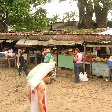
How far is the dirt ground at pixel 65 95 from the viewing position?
11383mm

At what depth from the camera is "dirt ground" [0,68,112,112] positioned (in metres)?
11.4

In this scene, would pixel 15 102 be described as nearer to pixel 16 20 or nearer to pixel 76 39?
pixel 76 39

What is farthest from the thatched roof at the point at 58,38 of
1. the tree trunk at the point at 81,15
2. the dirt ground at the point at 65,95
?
the tree trunk at the point at 81,15

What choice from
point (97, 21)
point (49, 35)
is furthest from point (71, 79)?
point (97, 21)

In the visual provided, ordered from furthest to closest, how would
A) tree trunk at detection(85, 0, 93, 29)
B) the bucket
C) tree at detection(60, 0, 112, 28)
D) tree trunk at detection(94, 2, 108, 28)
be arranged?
tree trunk at detection(94, 2, 108, 28), tree trunk at detection(85, 0, 93, 29), tree at detection(60, 0, 112, 28), the bucket

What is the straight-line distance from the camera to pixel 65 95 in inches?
530

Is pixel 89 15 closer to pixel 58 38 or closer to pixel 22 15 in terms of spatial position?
pixel 22 15

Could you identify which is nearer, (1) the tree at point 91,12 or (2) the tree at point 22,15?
(2) the tree at point 22,15

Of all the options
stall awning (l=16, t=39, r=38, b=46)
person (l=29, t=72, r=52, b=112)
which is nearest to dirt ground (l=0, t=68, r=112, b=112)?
stall awning (l=16, t=39, r=38, b=46)

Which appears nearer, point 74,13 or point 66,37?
point 66,37

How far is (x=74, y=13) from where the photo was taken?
117ft

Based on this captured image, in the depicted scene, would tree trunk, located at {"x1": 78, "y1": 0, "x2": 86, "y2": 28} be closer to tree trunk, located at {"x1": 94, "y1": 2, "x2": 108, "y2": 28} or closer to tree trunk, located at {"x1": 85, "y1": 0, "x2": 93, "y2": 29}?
tree trunk, located at {"x1": 85, "y1": 0, "x2": 93, "y2": 29}

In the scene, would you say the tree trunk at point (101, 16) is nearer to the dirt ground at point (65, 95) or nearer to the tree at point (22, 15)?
the tree at point (22, 15)

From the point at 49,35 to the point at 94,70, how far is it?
160 inches
